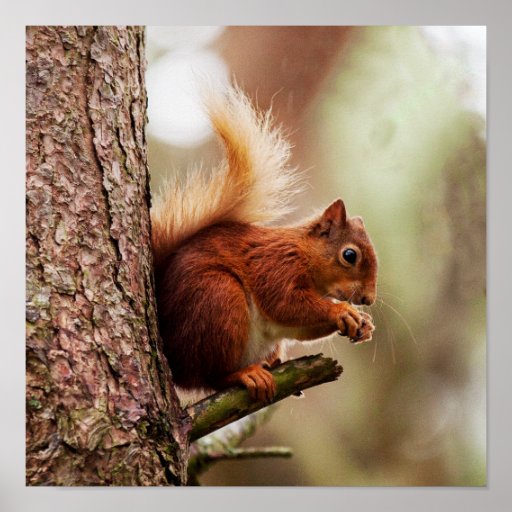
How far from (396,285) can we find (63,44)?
48.4 inches

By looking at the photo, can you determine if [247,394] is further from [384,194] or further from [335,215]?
[384,194]

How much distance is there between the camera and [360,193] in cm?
204

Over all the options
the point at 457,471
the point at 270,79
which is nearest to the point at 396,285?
the point at 457,471

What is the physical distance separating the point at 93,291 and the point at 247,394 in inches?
20.8

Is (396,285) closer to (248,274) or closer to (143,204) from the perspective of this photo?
(248,274)

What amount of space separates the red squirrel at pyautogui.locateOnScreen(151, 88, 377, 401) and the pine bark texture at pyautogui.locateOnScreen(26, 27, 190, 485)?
0.30 feet

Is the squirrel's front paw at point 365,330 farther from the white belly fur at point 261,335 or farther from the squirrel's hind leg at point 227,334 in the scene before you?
the squirrel's hind leg at point 227,334

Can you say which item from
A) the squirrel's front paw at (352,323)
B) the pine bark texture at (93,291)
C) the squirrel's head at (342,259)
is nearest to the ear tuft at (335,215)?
the squirrel's head at (342,259)

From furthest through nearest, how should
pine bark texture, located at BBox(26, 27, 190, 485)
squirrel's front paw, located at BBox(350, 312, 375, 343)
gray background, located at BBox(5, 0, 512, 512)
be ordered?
gray background, located at BBox(5, 0, 512, 512), squirrel's front paw, located at BBox(350, 312, 375, 343), pine bark texture, located at BBox(26, 27, 190, 485)

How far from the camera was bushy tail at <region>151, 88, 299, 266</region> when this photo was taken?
199 centimetres

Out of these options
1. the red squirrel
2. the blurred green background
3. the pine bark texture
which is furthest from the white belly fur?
the pine bark texture

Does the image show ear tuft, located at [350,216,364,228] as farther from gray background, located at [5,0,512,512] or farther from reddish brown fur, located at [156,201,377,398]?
gray background, located at [5,0,512,512]
